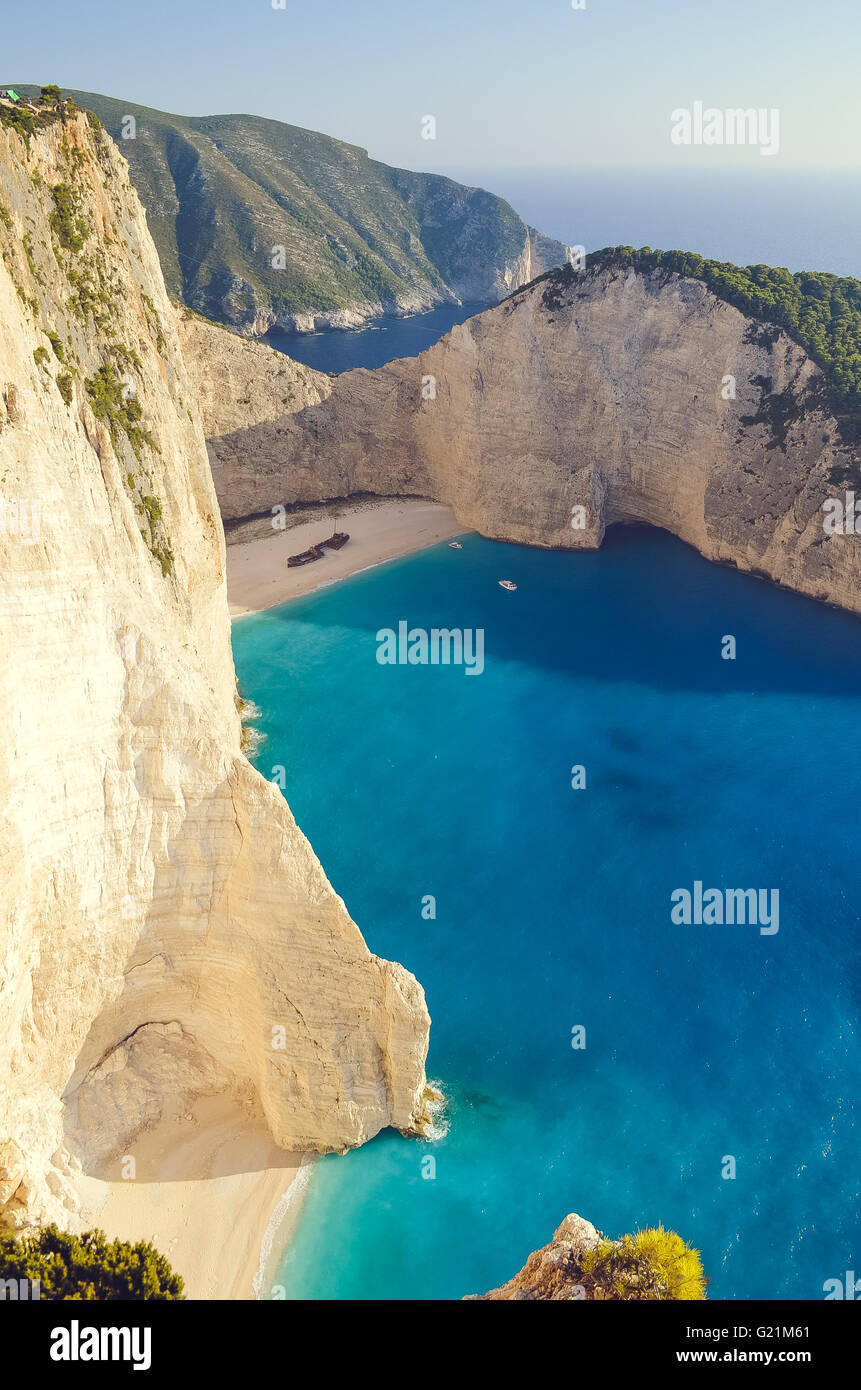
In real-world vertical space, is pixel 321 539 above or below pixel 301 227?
below

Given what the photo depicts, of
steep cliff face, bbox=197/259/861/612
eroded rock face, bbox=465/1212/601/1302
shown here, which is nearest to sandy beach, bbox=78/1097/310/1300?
eroded rock face, bbox=465/1212/601/1302

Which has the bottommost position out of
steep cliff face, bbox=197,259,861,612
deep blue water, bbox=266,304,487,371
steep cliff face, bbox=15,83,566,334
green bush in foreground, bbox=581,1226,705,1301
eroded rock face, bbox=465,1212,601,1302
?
eroded rock face, bbox=465,1212,601,1302

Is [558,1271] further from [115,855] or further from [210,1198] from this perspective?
[115,855]

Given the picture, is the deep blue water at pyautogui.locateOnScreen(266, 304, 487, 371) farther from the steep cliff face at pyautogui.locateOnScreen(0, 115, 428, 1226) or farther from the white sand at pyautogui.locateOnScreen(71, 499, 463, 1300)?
the white sand at pyautogui.locateOnScreen(71, 499, 463, 1300)

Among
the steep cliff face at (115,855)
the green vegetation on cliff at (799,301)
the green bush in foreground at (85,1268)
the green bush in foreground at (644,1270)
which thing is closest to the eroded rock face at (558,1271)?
the green bush in foreground at (644,1270)

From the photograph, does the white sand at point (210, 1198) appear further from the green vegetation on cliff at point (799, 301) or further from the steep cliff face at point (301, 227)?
the steep cliff face at point (301, 227)

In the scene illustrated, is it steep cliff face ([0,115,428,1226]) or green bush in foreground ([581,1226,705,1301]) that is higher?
steep cliff face ([0,115,428,1226])

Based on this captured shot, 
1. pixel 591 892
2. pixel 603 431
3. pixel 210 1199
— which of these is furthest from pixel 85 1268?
pixel 603 431
